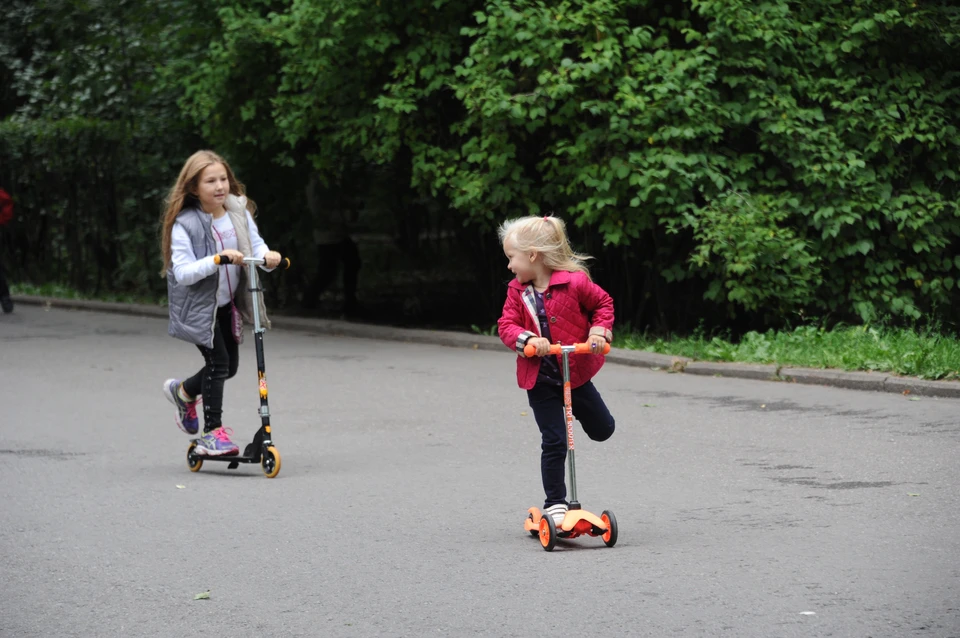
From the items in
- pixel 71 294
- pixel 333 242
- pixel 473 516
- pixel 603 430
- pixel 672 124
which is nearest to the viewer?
pixel 603 430

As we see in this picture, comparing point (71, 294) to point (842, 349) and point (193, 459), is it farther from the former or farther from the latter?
point (193, 459)

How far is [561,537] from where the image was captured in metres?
5.88

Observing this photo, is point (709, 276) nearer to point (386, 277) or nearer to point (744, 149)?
point (744, 149)

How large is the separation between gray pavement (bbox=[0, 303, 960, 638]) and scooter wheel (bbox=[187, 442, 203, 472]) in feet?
0.39

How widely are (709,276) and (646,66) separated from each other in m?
2.56

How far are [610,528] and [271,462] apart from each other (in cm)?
258

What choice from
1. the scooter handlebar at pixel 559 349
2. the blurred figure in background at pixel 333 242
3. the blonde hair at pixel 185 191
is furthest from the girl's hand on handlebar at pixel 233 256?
the blurred figure in background at pixel 333 242

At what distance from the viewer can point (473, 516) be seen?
653 centimetres

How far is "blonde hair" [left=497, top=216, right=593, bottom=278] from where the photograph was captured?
229 inches

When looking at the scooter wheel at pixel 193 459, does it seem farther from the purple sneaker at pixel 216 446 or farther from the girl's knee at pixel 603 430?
the girl's knee at pixel 603 430

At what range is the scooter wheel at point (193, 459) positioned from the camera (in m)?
7.92

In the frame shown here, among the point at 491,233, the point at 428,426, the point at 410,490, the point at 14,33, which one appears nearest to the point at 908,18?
the point at 491,233

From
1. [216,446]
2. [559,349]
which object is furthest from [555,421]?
[216,446]

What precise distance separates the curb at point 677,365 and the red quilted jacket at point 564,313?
483 cm
